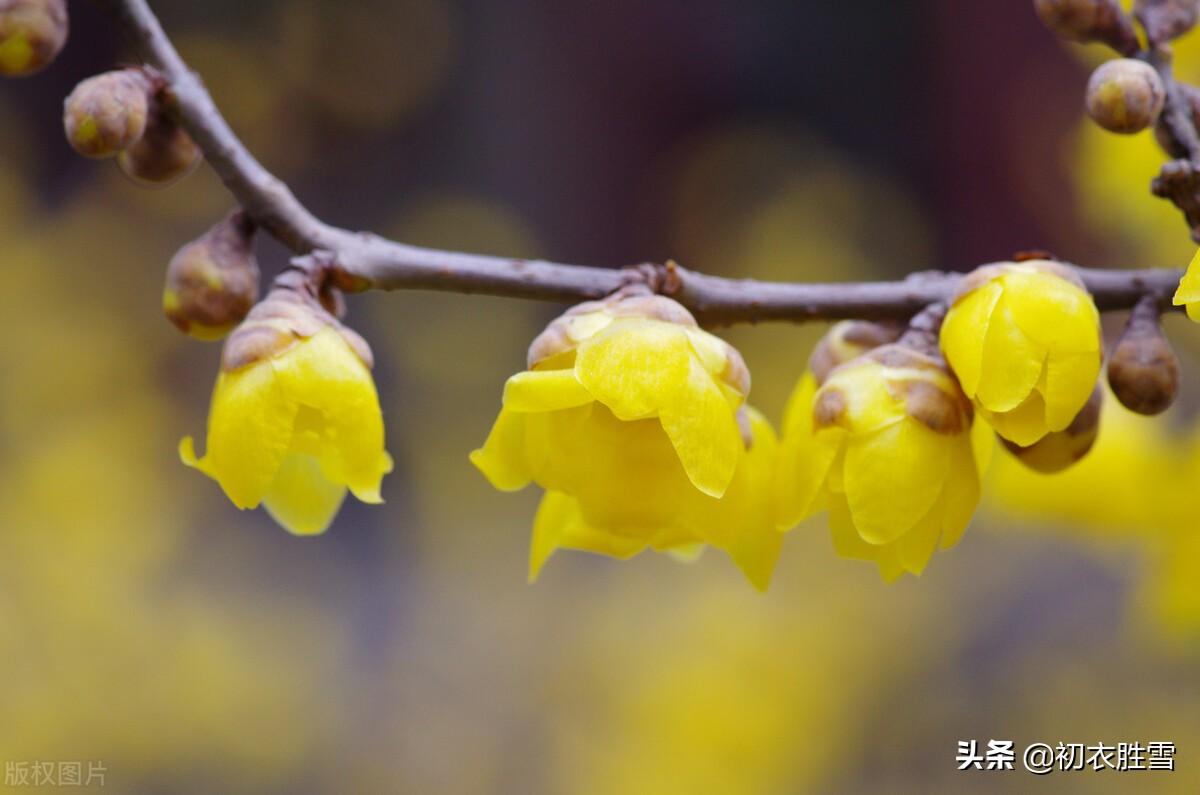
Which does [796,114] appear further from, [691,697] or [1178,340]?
[1178,340]

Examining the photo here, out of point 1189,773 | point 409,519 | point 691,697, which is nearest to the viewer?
point 1189,773

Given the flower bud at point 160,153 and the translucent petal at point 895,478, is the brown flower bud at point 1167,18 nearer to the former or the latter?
the translucent petal at point 895,478

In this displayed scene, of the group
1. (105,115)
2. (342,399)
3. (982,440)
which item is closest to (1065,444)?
(982,440)

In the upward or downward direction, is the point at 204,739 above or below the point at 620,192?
below

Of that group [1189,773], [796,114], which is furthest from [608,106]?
[1189,773]

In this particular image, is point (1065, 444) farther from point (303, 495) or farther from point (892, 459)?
point (303, 495)

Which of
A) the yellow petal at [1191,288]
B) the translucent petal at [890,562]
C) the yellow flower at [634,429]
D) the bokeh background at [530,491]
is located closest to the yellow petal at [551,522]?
the yellow flower at [634,429]
